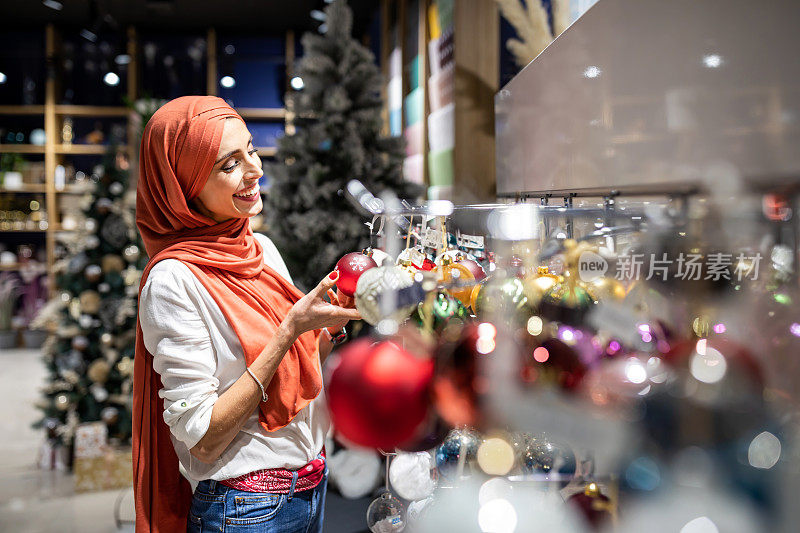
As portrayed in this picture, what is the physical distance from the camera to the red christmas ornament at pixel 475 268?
96 centimetres

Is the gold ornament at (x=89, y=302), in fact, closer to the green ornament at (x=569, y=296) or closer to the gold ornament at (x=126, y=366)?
the gold ornament at (x=126, y=366)

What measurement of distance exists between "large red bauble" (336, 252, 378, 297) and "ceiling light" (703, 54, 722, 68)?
50cm

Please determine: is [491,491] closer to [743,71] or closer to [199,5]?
[743,71]

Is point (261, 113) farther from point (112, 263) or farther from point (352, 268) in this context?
point (352, 268)

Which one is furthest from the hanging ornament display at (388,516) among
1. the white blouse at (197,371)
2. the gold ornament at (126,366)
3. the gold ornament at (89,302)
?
the gold ornament at (89,302)

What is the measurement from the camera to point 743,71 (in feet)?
1.97

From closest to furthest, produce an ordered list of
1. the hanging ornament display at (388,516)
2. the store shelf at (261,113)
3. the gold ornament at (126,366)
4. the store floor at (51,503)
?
the hanging ornament display at (388,516)
the store floor at (51,503)
the gold ornament at (126,366)
the store shelf at (261,113)

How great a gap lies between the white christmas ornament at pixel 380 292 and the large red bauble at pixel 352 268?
0.19 m

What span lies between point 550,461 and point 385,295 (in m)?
0.26

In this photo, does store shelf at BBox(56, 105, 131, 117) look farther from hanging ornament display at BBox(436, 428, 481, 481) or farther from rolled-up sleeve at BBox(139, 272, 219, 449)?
hanging ornament display at BBox(436, 428, 481, 481)

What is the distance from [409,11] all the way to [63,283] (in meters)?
2.67

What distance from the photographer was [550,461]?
2.21 feet

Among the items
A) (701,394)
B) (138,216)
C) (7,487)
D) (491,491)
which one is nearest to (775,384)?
(701,394)

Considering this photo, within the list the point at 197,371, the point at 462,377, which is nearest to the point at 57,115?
the point at 197,371
